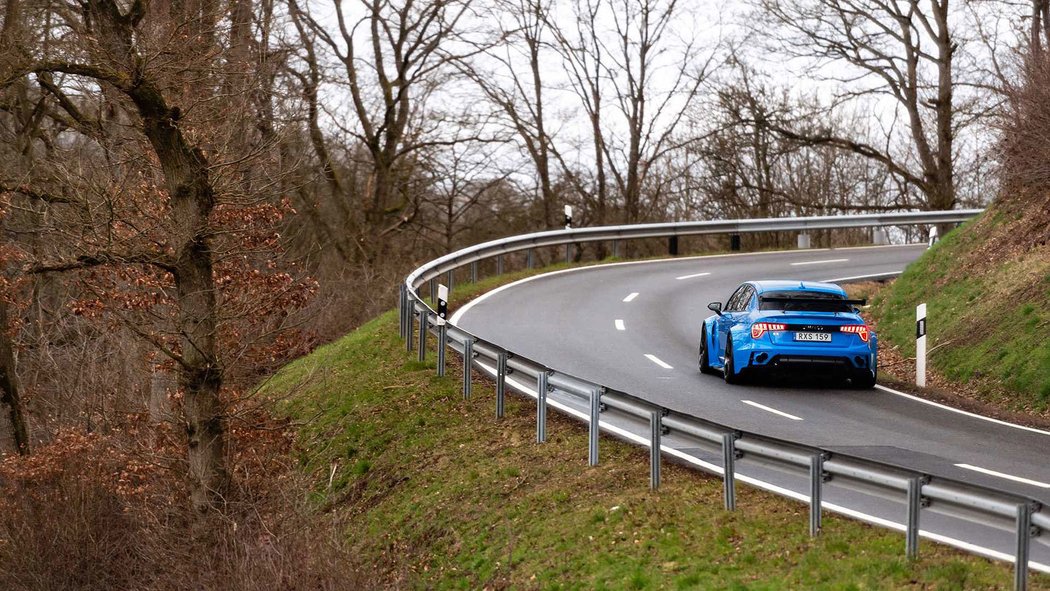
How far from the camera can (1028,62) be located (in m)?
20.2

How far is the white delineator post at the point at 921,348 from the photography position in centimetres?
1708

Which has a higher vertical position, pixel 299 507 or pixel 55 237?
pixel 55 237

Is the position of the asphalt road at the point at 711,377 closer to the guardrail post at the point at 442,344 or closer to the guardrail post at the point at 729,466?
the guardrail post at the point at 442,344

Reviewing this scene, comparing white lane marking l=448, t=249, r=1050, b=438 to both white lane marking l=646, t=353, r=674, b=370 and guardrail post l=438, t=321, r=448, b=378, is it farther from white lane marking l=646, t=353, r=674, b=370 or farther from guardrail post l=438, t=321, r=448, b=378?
Answer: guardrail post l=438, t=321, r=448, b=378

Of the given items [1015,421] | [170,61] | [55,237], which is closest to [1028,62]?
[1015,421]

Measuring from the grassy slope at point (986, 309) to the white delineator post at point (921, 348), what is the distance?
0.62 m

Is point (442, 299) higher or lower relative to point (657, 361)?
higher

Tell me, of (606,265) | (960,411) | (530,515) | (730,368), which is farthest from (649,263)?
(530,515)

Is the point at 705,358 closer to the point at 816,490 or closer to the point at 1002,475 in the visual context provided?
the point at 1002,475

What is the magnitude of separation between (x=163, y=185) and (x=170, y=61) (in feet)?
11.0

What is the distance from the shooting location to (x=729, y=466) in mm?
10320

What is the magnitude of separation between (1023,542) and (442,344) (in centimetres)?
1094

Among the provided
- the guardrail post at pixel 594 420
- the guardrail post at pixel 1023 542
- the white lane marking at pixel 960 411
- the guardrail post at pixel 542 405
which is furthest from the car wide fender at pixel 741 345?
the guardrail post at pixel 1023 542

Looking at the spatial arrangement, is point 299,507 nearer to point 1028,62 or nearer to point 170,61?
point 170,61
